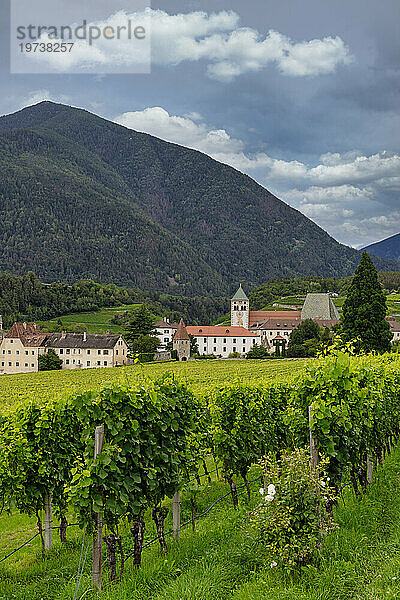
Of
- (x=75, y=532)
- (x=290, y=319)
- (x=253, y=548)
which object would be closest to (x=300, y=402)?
(x=253, y=548)

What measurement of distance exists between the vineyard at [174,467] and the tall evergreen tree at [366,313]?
34.1 metres

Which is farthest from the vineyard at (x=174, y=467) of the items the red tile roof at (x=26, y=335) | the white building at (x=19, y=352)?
the red tile roof at (x=26, y=335)

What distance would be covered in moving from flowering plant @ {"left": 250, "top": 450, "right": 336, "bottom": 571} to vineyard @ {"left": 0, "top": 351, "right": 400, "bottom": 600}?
0.06 ft

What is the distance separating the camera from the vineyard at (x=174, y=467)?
19.4 ft

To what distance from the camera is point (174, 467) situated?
7.17 meters

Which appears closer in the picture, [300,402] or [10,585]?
[10,585]

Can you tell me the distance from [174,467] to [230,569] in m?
1.56

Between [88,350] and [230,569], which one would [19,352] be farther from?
[230,569]

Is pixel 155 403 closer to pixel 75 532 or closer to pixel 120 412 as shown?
pixel 120 412

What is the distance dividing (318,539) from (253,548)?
1038 millimetres

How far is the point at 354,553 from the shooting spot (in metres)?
6.14

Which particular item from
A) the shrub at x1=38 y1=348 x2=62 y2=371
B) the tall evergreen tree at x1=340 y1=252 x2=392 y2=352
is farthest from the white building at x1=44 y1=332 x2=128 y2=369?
the tall evergreen tree at x1=340 y1=252 x2=392 y2=352

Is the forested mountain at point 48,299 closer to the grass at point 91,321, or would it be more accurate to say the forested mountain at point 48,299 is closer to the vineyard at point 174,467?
the grass at point 91,321

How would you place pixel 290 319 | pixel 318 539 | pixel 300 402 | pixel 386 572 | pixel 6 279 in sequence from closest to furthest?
1. pixel 386 572
2. pixel 318 539
3. pixel 300 402
4. pixel 290 319
5. pixel 6 279
